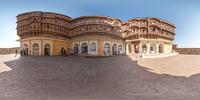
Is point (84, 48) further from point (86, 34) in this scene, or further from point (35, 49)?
point (35, 49)

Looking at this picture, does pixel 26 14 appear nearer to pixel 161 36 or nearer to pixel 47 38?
pixel 47 38

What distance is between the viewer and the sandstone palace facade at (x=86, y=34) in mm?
17484

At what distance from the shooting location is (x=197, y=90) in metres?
3.54

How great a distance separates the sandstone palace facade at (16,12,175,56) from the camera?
17.5 m

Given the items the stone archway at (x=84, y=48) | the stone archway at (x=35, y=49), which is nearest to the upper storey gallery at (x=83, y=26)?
the stone archway at (x=35, y=49)

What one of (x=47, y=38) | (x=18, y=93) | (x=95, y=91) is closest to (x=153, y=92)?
(x=95, y=91)

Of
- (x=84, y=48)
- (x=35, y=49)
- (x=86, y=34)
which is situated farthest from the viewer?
(x=86, y=34)

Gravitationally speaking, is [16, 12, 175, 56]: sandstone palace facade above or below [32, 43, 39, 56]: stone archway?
above

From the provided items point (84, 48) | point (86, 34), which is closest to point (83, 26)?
point (86, 34)

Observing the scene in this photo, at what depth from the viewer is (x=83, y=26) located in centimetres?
2011

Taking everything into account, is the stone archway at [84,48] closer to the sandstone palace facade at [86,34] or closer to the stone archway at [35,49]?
the sandstone palace facade at [86,34]

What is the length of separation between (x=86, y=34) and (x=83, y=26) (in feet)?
8.31

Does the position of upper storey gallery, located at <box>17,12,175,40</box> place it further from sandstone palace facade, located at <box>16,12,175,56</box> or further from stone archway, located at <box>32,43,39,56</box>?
stone archway, located at <box>32,43,39,56</box>

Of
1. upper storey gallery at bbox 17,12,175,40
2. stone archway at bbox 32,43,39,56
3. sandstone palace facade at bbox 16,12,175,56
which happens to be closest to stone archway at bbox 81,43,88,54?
sandstone palace facade at bbox 16,12,175,56
